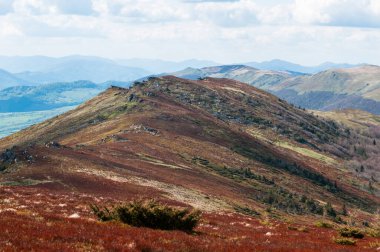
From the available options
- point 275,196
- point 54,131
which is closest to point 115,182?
point 275,196

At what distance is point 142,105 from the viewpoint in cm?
16112

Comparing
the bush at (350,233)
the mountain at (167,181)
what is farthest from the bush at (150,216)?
the bush at (350,233)

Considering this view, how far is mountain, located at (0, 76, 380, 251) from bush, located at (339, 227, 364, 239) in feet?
3.37

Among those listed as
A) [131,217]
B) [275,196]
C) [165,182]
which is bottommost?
[275,196]

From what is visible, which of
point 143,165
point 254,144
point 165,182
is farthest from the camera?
point 254,144

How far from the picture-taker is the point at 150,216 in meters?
26.0

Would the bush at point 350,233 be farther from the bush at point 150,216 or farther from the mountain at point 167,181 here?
the bush at point 150,216

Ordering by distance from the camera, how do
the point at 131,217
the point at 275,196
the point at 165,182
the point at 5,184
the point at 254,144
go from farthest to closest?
the point at 254,144 → the point at 275,196 → the point at 165,182 → the point at 5,184 → the point at 131,217

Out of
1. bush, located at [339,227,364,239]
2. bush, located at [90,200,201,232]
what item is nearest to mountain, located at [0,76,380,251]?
bush, located at [339,227,364,239]

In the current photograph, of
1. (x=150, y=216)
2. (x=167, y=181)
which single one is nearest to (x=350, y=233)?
(x=150, y=216)

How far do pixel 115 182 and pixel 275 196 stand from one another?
41.8m

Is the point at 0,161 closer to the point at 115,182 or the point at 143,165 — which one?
the point at 115,182

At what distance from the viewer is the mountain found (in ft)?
74.5

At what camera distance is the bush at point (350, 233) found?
33.5 meters
